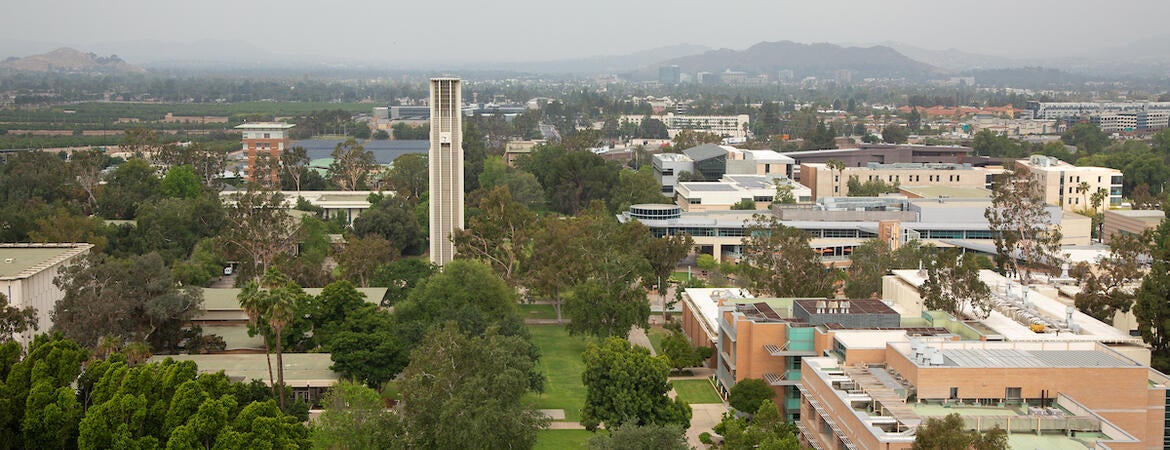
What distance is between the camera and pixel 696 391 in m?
37.5

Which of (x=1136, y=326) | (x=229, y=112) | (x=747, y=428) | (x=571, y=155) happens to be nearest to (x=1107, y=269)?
(x=1136, y=326)

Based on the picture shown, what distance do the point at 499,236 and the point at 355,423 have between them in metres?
24.1

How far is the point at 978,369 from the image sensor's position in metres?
26.7

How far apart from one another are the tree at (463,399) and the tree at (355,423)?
441 mm

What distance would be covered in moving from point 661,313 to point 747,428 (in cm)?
2162

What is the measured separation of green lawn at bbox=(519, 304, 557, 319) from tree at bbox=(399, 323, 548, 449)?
66.5 ft

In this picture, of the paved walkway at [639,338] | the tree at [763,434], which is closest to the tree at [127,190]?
the paved walkway at [639,338]

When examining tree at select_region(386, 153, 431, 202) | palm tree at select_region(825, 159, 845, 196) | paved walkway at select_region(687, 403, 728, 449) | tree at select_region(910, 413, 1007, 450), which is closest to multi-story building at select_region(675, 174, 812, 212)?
palm tree at select_region(825, 159, 845, 196)

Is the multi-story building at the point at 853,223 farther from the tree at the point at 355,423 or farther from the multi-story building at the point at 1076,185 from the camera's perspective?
the tree at the point at 355,423

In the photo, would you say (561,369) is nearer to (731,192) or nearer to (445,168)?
(445,168)

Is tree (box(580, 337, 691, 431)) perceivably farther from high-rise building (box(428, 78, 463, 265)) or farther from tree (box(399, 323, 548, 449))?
high-rise building (box(428, 78, 463, 265))

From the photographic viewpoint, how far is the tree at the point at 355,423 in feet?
89.2

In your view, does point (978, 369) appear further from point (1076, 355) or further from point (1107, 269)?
point (1107, 269)

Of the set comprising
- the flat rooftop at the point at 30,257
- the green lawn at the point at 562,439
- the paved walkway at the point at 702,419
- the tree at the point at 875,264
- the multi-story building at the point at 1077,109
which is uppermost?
the multi-story building at the point at 1077,109
